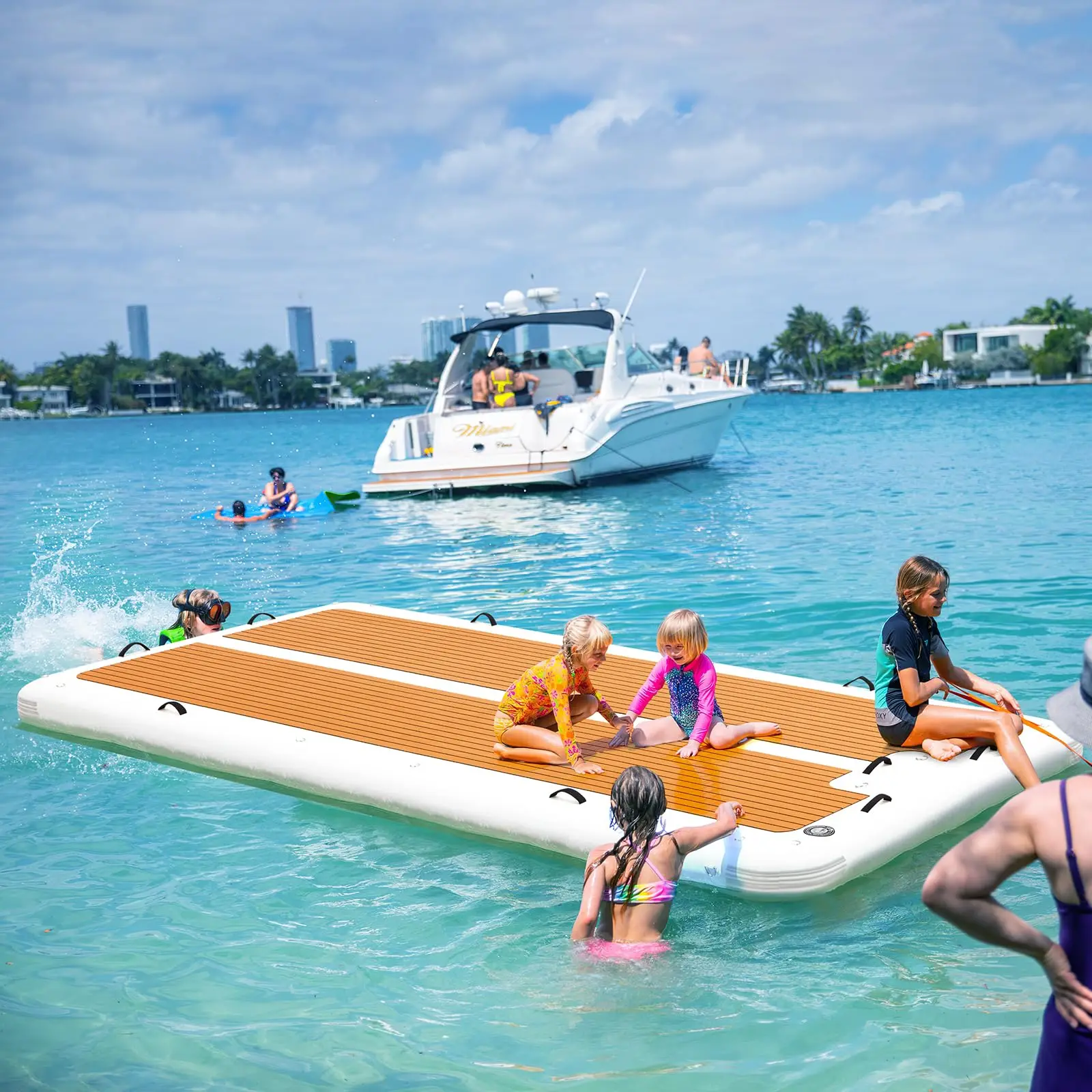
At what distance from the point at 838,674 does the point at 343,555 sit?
8560 millimetres

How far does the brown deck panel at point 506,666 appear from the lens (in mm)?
6066

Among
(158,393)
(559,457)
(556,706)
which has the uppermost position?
(158,393)

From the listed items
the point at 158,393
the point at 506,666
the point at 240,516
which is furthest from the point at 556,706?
the point at 158,393

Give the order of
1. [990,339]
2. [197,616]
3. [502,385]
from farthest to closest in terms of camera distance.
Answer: [990,339] → [502,385] → [197,616]

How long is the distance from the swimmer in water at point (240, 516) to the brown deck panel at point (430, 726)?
11243mm

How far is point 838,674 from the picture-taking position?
8359 mm

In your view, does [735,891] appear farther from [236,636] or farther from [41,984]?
[236,636]

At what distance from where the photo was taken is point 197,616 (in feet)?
28.6

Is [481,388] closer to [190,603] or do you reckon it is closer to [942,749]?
[190,603]

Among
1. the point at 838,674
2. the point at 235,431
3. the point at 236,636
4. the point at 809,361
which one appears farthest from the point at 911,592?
the point at 809,361

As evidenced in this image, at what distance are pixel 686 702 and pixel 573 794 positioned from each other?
877mm

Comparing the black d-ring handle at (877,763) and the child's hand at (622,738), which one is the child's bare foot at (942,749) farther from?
the child's hand at (622,738)

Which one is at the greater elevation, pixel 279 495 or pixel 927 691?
pixel 279 495

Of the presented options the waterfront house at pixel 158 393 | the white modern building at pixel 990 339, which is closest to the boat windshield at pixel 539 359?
the white modern building at pixel 990 339
